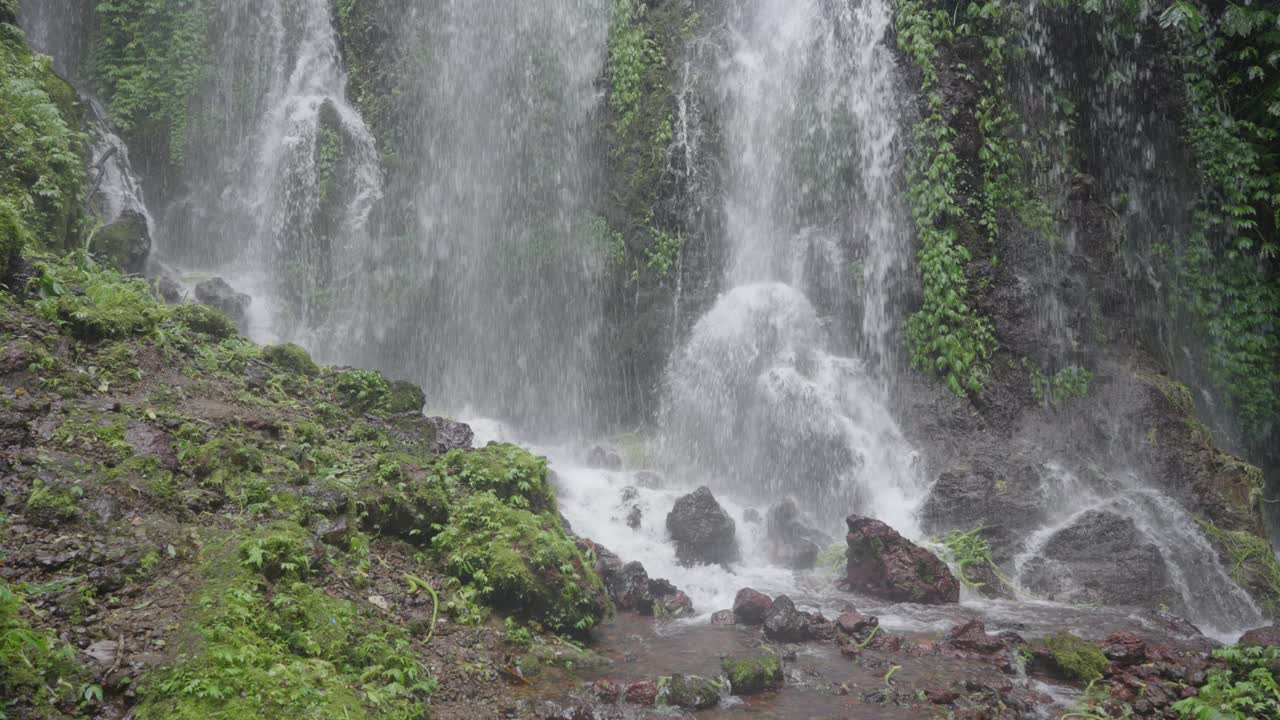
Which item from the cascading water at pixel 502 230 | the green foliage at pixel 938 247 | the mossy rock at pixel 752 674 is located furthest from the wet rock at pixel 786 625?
the cascading water at pixel 502 230

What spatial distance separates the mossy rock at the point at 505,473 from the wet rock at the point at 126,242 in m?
8.61

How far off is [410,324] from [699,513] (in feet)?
32.6

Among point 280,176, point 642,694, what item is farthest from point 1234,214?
point 280,176

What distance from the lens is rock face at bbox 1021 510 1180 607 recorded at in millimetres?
9414

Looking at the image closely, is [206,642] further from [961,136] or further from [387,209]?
[387,209]

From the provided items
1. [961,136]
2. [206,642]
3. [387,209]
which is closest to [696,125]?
[961,136]

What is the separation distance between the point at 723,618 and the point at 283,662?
5.07 metres

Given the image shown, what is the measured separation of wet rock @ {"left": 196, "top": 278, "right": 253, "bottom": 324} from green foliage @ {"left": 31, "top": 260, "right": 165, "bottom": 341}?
870 centimetres

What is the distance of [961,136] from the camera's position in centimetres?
1298

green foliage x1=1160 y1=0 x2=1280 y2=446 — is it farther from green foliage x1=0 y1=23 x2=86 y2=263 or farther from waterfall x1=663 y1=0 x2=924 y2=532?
green foliage x1=0 y1=23 x2=86 y2=263

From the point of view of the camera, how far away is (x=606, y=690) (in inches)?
232

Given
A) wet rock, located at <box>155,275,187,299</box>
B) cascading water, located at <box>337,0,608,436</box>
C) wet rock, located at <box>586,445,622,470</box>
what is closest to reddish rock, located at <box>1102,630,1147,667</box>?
wet rock, located at <box>586,445,622,470</box>

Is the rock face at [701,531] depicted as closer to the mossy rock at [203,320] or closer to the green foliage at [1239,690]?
the green foliage at [1239,690]

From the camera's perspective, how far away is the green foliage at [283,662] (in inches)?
139
